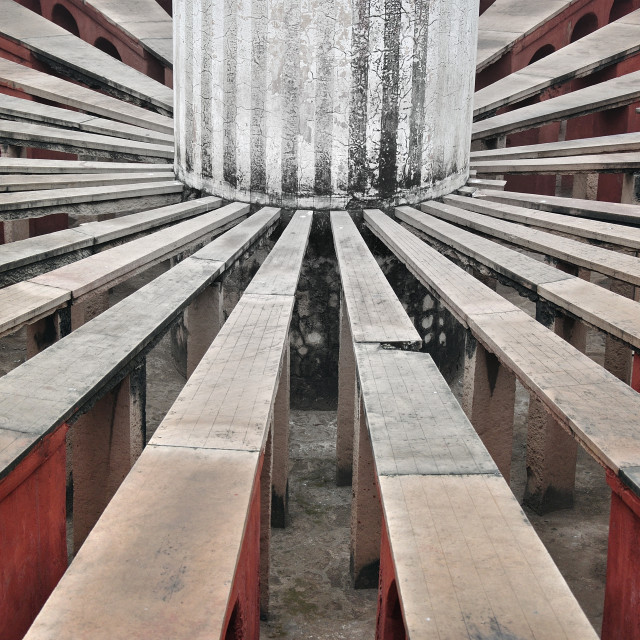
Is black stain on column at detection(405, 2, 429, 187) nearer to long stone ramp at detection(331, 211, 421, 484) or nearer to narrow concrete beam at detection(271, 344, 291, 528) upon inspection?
long stone ramp at detection(331, 211, 421, 484)

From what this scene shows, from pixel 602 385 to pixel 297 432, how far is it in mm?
2408

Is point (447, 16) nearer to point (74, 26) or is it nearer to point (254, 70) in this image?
point (254, 70)

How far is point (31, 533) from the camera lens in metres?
1.76

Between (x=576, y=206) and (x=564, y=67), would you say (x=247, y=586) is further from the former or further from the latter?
(x=564, y=67)

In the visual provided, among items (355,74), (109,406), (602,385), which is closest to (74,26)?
(355,74)

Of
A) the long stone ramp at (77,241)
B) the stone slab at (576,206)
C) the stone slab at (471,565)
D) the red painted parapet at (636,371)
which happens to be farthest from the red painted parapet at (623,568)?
the stone slab at (576,206)

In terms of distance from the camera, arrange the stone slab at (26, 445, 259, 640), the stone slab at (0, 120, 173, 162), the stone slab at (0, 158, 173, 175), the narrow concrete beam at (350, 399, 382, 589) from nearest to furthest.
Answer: the stone slab at (26, 445, 259, 640), the narrow concrete beam at (350, 399, 382, 589), the stone slab at (0, 158, 173, 175), the stone slab at (0, 120, 173, 162)

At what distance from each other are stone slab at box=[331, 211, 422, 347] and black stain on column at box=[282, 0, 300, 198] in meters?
0.45

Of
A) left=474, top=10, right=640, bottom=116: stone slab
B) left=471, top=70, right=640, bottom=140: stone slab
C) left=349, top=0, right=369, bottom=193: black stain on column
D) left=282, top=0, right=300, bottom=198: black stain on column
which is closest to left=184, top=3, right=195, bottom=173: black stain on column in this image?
left=282, top=0, right=300, bottom=198: black stain on column

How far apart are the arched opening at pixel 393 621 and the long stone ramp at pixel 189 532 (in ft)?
0.91

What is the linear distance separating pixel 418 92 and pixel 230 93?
888 millimetres

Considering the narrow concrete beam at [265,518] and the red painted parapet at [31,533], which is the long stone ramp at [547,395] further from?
the red painted parapet at [31,533]

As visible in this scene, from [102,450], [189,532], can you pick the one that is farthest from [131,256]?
[189,532]

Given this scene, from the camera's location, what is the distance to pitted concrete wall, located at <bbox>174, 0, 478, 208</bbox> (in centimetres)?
379
